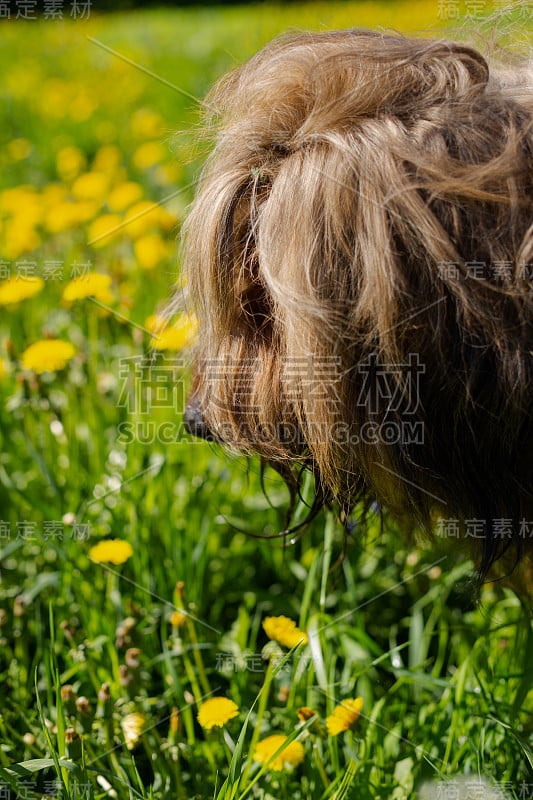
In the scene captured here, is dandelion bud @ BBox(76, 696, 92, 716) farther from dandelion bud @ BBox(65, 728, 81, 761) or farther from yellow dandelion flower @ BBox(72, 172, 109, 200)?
yellow dandelion flower @ BBox(72, 172, 109, 200)

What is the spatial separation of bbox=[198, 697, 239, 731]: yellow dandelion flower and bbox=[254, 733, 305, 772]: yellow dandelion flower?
8 centimetres

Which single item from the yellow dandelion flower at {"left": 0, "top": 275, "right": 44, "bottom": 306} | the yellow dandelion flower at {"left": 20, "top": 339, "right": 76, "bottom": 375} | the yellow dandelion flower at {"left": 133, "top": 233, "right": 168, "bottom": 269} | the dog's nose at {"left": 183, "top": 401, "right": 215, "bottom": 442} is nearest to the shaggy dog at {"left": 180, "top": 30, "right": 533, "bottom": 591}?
the dog's nose at {"left": 183, "top": 401, "right": 215, "bottom": 442}

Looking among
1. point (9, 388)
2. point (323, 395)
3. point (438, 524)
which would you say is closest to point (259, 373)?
point (323, 395)

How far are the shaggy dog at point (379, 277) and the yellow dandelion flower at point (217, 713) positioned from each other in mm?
441

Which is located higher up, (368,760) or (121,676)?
(121,676)

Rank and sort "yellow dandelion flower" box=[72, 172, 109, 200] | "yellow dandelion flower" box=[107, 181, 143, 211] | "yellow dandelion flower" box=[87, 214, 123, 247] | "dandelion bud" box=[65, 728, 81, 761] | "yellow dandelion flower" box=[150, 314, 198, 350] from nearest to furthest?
1. "dandelion bud" box=[65, 728, 81, 761]
2. "yellow dandelion flower" box=[150, 314, 198, 350]
3. "yellow dandelion flower" box=[87, 214, 123, 247]
4. "yellow dandelion flower" box=[107, 181, 143, 211]
5. "yellow dandelion flower" box=[72, 172, 109, 200]

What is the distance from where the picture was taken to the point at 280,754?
1.56 meters

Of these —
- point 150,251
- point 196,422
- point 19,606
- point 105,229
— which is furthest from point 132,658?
point 105,229

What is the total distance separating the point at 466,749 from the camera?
5.67 ft

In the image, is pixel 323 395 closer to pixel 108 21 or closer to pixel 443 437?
pixel 443 437

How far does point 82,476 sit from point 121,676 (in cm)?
71

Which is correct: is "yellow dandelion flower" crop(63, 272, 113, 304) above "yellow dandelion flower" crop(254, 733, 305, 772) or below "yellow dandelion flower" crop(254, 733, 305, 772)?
above

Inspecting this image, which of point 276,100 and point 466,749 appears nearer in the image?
point 276,100

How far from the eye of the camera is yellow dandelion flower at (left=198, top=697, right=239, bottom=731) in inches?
61.9
